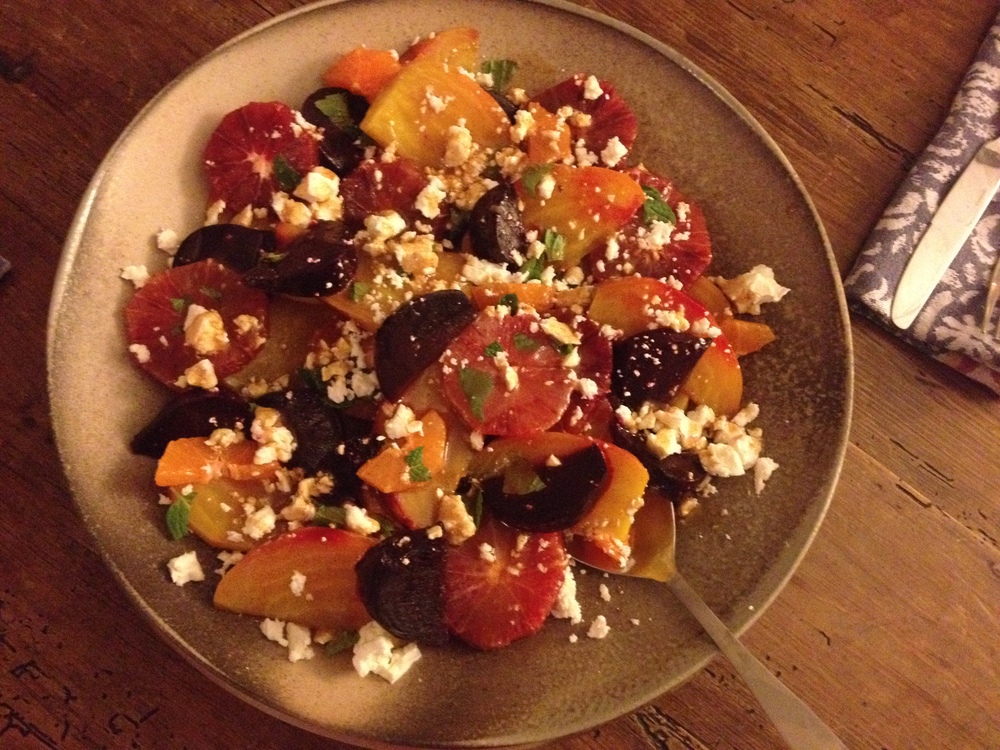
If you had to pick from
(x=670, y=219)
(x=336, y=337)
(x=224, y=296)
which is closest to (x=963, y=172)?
(x=670, y=219)

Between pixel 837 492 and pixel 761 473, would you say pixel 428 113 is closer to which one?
pixel 761 473

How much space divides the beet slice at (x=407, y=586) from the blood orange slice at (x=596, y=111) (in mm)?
743

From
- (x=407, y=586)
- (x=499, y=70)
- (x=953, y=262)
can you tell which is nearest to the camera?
(x=407, y=586)

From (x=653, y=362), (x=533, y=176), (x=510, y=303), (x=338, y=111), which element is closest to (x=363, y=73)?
(x=338, y=111)

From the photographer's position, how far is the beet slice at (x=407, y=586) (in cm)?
112

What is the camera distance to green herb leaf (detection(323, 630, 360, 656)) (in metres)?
1.17

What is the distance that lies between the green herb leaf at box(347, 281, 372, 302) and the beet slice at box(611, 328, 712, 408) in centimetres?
40

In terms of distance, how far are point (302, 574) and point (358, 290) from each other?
17.0 inches

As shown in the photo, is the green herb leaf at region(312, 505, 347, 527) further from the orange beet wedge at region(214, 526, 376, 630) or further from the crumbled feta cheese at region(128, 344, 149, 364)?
the crumbled feta cheese at region(128, 344, 149, 364)

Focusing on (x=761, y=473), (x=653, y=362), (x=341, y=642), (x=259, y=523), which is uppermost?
(x=653, y=362)

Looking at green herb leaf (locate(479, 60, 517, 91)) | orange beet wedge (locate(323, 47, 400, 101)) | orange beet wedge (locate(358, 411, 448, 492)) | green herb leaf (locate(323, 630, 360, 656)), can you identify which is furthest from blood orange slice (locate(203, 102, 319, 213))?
green herb leaf (locate(323, 630, 360, 656))

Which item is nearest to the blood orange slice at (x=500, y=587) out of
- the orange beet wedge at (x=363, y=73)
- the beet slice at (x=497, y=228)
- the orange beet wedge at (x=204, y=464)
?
the orange beet wedge at (x=204, y=464)

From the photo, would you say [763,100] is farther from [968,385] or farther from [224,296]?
[224,296]

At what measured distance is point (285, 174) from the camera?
1329mm
